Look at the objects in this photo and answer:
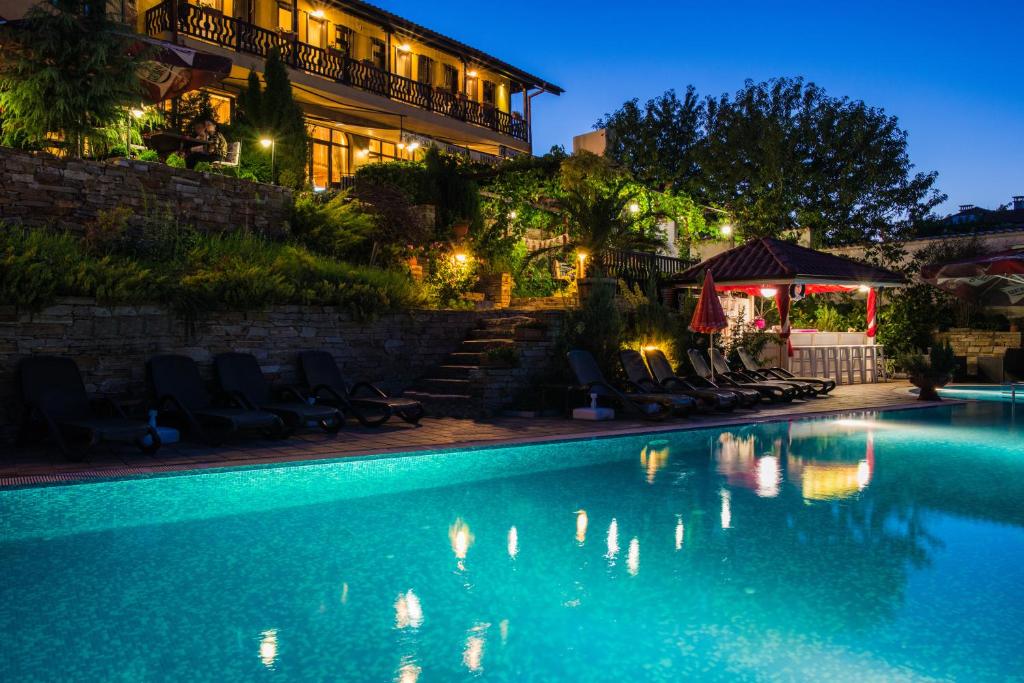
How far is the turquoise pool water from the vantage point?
363cm

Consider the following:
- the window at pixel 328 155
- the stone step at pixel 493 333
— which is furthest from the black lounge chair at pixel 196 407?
the window at pixel 328 155

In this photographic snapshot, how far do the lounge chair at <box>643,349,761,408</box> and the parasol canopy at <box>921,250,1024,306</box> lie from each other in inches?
195

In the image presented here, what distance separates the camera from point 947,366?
15367mm

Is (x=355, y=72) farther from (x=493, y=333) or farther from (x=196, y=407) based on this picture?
(x=196, y=407)

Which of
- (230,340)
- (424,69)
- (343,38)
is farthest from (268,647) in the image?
(424,69)

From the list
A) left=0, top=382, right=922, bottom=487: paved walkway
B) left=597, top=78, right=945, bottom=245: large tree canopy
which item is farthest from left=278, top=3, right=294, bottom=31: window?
left=0, top=382, right=922, bottom=487: paved walkway

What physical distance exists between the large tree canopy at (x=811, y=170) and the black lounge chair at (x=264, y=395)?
1602 cm

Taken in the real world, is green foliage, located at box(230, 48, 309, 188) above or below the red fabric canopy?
above

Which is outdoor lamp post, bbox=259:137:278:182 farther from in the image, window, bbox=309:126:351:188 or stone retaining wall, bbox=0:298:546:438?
window, bbox=309:126:351:188

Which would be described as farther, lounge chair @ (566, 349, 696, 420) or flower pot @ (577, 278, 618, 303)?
flower pot @ (577, 278, 618, 303)

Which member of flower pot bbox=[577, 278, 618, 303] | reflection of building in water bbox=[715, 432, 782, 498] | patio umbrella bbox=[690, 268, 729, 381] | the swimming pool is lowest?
reflection of building in water bbox=[715, 432, 782, 498]

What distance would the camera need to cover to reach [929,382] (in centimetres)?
1534

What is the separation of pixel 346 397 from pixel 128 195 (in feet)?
14.9

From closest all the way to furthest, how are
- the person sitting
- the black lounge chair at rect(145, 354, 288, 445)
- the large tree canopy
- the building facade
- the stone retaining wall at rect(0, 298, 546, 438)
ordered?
1. the black lounge chair at rect(145, 354, 288, 445)
2. the stone retaining wall at rect(0, 298, 546, 438)
3. the person sitting
4. the building facade
5. the large tree canopy
